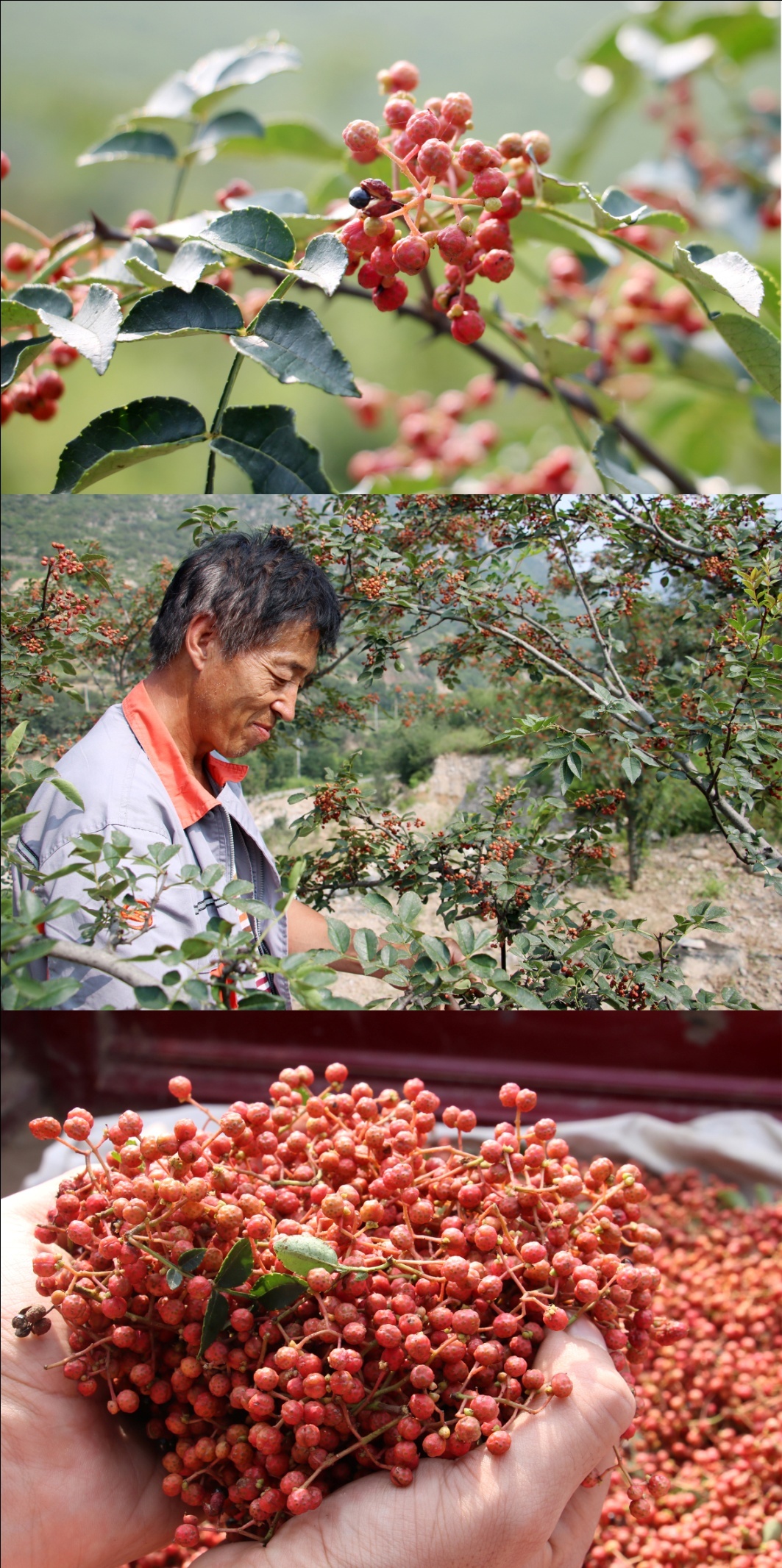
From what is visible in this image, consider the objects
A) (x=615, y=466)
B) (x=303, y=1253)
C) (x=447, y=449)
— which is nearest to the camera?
(x=303, y=1253)

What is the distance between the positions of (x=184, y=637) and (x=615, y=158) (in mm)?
1117

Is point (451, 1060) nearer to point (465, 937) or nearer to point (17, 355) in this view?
point (465, 937)

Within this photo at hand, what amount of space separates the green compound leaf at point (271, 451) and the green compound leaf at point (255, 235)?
9 cm

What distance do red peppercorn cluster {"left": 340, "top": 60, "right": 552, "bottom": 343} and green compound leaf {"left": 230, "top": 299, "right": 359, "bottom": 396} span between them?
56 mm

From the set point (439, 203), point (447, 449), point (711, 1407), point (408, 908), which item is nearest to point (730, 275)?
point (439, 203)

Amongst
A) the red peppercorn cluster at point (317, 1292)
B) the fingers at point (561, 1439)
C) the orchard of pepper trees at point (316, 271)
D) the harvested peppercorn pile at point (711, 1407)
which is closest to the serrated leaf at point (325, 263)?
the orchard of pepper trees at point (316, 271)

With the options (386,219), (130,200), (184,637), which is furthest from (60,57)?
(184,637)

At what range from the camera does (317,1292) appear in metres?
0.49

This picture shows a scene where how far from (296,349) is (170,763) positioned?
26 cm

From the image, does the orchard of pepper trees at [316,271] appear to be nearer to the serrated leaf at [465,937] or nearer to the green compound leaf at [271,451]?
the green compound leaf at [271,451]

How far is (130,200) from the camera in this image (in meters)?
1.41

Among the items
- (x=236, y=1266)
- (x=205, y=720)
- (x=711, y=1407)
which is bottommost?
(x=711, y=1407)

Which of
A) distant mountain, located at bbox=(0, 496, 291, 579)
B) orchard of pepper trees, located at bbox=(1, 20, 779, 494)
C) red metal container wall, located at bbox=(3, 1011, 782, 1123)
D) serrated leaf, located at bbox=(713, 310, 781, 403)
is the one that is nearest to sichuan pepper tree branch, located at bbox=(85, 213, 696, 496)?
orchard of pepper trees, located at bbox=(1, 20, 779, 494)

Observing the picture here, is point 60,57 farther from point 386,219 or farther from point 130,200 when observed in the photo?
point 386,219
